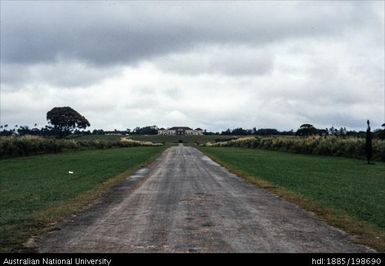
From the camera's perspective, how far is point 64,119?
14888cm

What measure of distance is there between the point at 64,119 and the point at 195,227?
14109cm

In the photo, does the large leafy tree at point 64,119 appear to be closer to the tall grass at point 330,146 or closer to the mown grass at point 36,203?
the tall grass at point 330,146

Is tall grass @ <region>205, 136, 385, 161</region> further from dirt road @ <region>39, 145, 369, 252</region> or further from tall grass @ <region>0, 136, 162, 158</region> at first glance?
dirt road @ <region>39, 145, 369, 252</region>

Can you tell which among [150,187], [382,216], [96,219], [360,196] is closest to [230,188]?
[150,187]

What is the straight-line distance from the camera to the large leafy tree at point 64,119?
148 m

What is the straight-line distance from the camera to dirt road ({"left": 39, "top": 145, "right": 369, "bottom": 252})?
10.4 meters

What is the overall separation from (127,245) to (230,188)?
13705 millimetres

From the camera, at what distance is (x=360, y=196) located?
22.3 m

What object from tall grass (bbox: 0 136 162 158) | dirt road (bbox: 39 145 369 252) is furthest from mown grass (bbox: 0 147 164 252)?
tall grass (bbox: 0 136 162 158)

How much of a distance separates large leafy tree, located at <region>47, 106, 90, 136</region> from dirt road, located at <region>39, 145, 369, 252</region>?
132 m

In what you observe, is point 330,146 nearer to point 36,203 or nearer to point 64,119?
point 36,203

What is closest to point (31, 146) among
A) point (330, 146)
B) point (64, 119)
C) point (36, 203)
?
point (330, 146)

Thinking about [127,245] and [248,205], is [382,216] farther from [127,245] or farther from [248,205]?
[127,245]
